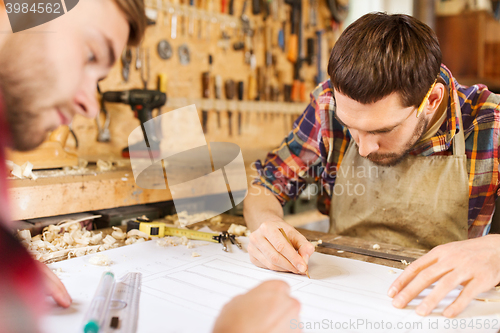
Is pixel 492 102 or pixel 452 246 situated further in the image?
pixel 492 102

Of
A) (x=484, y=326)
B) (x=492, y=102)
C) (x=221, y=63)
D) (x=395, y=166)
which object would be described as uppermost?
(x=221, y=63)

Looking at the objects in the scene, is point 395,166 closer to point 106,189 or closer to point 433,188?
point 433,188

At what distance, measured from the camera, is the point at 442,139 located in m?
1.22

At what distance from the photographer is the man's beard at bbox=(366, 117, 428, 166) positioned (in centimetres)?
115

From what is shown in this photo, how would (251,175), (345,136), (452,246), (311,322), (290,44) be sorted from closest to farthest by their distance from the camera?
(311,322), (452,246), (345,136), (251,175), (290,44)

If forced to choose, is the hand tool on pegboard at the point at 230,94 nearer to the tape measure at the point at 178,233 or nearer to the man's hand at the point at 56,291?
the tape measure at the point at 178,233

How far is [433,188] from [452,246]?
483 mm

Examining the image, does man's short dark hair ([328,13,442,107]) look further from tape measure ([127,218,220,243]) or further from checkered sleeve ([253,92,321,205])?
tape measure ([127,218,220,243])

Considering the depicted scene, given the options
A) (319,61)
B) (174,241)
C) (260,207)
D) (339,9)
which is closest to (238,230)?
(260,207)

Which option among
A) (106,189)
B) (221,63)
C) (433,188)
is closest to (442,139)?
(433,188)

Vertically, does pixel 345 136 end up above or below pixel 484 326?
above

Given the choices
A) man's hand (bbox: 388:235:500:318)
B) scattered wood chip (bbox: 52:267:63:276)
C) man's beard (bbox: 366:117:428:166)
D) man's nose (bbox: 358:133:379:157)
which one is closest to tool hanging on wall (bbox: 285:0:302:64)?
man's beard (bbox: 366:117:428:166)

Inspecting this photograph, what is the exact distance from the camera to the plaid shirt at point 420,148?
4.01ft

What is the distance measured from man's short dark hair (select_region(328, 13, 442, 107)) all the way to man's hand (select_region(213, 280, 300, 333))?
65 centimetres
